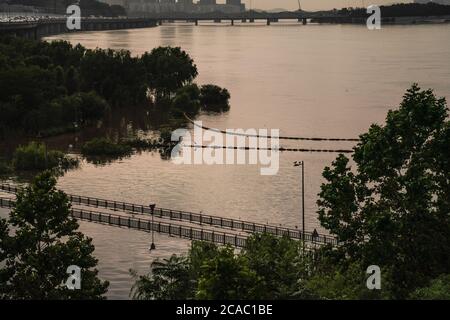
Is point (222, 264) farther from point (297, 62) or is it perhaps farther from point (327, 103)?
point (297, 62)

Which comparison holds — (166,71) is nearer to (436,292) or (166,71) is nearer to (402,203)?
(402,203)

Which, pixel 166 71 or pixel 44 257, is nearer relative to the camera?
pixel 44 257

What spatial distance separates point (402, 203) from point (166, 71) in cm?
8458

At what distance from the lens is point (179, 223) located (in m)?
52.3

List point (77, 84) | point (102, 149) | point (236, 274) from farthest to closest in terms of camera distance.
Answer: point (77, 84), point (102, 149), point (236, 274)

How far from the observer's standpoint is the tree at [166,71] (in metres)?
115

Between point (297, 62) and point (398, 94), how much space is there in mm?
74372

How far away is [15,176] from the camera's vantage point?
68250 mm

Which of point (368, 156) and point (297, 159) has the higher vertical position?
point (368, 156)

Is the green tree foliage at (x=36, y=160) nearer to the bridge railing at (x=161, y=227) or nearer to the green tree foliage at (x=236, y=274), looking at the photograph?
the bridge railing at (x=161, y=227)

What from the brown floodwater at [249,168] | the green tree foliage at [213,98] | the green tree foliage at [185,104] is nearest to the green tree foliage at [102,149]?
the brown floodwater at [249,168]

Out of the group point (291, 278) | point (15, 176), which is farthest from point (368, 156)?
point (15, 176)

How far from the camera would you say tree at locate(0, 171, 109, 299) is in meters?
31.8

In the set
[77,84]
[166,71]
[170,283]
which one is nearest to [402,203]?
[170,283]
